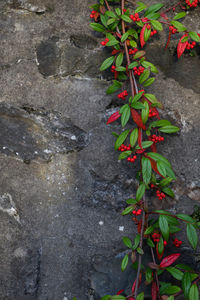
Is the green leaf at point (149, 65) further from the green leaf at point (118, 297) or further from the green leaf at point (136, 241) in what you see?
the green leaf at point (118, 297)

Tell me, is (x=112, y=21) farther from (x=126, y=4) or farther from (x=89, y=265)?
(x=89, y=265)

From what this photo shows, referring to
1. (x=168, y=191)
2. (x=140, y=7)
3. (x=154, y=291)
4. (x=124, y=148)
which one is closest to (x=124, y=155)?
(x=124, y=148)

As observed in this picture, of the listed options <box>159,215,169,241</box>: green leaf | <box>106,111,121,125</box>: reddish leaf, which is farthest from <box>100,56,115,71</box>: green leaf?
<box>159,215,169,241</box>: green leaf

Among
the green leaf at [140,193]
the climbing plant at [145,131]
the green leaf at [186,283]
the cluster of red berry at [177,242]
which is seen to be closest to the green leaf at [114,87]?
the climbing plant at [145,131]

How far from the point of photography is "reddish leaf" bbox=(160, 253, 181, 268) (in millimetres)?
1315

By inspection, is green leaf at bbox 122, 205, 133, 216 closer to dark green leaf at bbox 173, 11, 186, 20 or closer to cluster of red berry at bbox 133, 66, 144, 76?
cluster of red berry at bbox 133, 66, 144, 76

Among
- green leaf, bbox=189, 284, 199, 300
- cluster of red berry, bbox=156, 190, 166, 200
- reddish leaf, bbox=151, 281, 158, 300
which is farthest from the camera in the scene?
cluster of red berry, bbox=156, 190, 166, 200

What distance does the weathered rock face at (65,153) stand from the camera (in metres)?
1.45

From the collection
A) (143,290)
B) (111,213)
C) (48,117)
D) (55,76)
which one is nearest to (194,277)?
(143,290)

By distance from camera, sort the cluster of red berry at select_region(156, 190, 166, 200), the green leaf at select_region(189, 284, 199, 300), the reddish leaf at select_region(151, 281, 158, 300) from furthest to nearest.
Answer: the cluster of red berry at select_region(156, 190, 166, 200)
the reddish leaf at select_region(151, 281, 158, 300)
the green leaf at select_region(189, 284, 199, 300)

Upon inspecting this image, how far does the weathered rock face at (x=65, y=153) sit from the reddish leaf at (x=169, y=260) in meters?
0.12

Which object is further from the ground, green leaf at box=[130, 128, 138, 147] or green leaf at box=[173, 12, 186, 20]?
green leaf at box=[173, 12, 186, 20]

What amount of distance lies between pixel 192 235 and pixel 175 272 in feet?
0.52

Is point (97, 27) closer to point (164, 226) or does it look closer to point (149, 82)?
point (149, 82)
